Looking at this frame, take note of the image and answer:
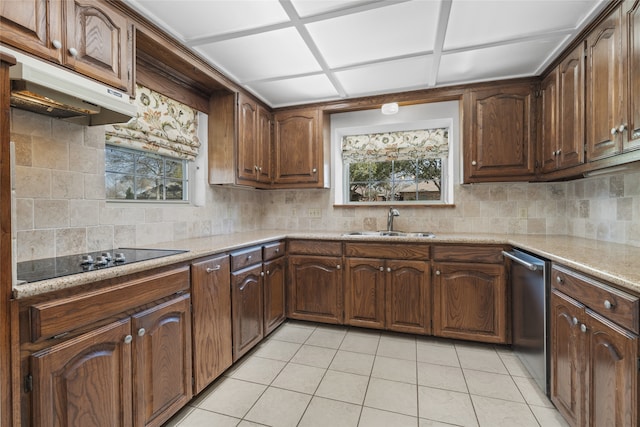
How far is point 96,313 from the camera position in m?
1.17

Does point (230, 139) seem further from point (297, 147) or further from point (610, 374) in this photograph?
point (610, 374)

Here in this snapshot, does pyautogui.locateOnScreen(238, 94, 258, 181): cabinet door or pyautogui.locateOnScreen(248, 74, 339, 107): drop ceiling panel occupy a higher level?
pyautogui.locateOnScreen(248, 74, 339, 107): drop ceiling panel

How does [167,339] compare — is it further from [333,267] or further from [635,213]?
[635,213]

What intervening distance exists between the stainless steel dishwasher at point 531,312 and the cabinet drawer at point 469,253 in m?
0.07

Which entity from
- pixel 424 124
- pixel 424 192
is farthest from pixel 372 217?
pixel 424 124

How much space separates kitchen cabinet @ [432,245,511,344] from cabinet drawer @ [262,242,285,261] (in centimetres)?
134

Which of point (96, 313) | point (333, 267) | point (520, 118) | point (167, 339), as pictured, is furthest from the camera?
point (333, 267)

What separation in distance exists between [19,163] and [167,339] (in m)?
1.10

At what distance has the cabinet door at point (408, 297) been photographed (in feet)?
8.13

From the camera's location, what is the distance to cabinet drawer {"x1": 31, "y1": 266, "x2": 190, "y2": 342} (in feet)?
3.30

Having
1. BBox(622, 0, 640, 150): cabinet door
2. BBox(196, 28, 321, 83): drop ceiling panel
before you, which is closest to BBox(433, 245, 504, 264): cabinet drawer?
BBox(622, 0, 640, 150): cabinet door

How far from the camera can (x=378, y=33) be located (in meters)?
1.90

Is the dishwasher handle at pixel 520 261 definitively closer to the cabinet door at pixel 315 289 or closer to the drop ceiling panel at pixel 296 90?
the cabinet door at pixel 315 289

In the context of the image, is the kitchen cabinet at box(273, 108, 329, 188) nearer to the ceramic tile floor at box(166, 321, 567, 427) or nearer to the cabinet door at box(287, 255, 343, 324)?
the cabinet door at box(287, 255, 343, 324)
